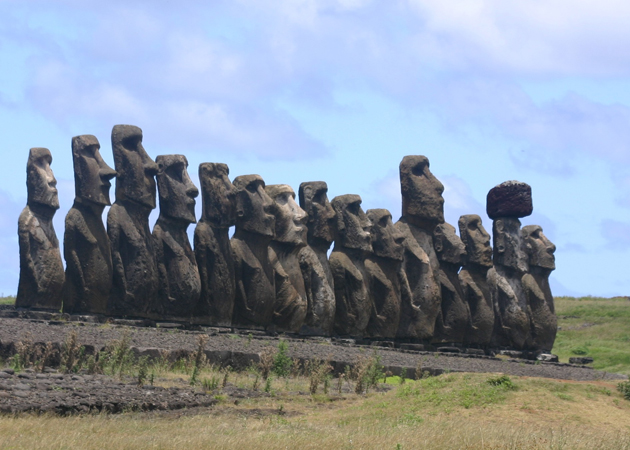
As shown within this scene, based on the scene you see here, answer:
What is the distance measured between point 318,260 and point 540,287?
28.0ft

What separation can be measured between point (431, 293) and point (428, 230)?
1890 millimetres

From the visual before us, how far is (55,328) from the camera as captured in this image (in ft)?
50.8

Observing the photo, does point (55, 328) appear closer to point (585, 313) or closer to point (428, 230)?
point (428, 230)

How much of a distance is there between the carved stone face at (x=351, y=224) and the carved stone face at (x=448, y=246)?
10.9 ft

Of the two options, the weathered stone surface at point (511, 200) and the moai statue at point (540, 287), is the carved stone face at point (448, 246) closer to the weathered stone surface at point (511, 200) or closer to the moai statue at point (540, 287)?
the weathered stone surface at point (511, 200)

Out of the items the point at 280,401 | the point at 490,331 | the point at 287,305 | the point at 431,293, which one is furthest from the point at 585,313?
the point at 280,401

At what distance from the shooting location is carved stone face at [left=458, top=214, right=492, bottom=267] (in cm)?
2619

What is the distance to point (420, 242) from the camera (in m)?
25.2

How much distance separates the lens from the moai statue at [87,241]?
719 inches

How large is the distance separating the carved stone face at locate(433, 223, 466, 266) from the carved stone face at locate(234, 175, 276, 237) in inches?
265

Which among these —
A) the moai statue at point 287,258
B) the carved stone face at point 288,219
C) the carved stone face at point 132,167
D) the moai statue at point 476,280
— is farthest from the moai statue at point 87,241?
the moai statue at point 476,280

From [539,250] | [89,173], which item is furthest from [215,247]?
[539,250]

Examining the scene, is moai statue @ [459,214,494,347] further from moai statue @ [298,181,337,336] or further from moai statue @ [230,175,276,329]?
moai statue @ [230,175,276,329]

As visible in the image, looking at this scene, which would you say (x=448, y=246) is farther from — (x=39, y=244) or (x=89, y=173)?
(x=39, y=244)
